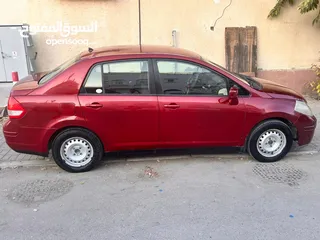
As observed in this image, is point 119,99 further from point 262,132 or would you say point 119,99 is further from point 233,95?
point 262,132

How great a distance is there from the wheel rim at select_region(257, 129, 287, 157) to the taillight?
3307mm

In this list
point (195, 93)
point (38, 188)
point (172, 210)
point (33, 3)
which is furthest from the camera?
point (33, 3)

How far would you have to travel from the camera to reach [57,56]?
7453 mm

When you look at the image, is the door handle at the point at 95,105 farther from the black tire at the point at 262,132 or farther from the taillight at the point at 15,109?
the black tire at the point at 262,132

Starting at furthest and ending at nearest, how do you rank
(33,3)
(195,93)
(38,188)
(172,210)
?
(33,3) < (195,93) < (38,188) < (172,210)

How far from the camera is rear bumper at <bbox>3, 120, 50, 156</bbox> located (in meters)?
3.86

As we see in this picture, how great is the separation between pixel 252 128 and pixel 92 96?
2.30 meters

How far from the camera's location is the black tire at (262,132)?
4188mm

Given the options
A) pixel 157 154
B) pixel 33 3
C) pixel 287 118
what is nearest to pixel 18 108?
pixel 157 154

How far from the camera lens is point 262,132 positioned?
4.21 metres

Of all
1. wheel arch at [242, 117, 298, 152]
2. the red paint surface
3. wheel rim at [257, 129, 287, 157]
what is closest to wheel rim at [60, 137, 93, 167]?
the red paint surface

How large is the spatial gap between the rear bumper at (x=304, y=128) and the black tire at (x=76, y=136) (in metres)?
2.88

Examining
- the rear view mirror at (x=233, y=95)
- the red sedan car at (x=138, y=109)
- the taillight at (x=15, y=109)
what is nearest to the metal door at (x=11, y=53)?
the red sedan car at (x=138, y=109)

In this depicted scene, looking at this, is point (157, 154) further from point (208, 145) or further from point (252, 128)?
point (252, 128)
